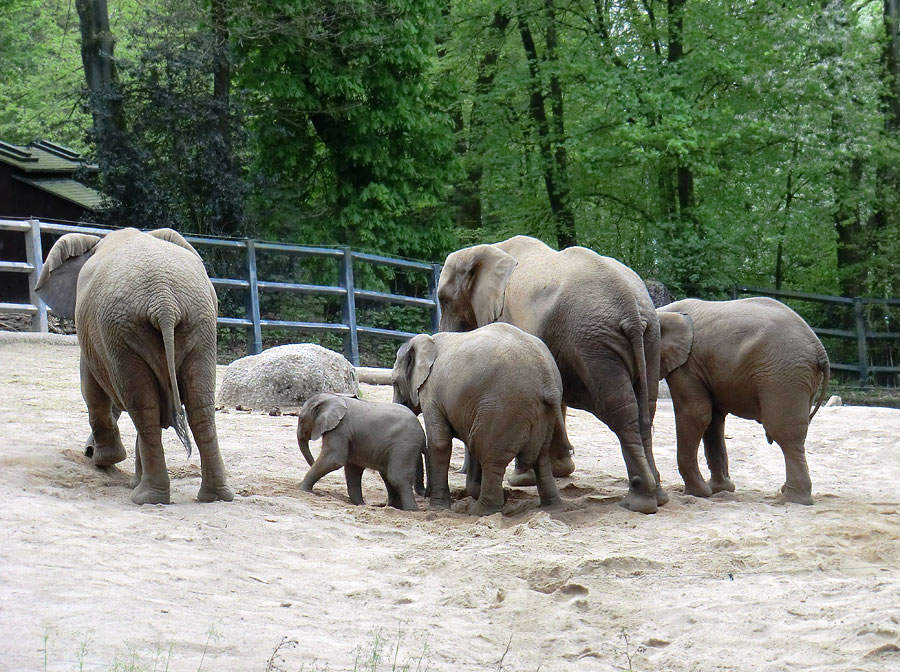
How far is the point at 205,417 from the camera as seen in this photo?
717 cm

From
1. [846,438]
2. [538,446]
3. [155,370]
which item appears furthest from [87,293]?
[846,438]

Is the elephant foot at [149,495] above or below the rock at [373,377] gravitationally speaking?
above

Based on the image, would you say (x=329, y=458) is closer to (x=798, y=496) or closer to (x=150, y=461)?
(x=150, y=461)

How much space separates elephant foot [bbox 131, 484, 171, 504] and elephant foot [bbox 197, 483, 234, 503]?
24cm

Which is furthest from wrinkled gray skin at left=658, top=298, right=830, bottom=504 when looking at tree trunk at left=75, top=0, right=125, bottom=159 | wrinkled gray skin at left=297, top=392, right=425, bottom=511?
tree trunk at left=75, top=0, right=125, bottom=159

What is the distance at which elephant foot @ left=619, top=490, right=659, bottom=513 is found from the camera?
7734 mm

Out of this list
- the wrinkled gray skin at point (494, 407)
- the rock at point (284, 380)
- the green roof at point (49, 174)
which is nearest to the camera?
the wrinkled gray skin at point (494, 407)

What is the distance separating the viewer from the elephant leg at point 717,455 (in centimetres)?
879

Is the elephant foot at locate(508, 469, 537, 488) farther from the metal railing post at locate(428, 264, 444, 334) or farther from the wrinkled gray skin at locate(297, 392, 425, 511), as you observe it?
the metal railing post at locate(428, 264, 444, 334)

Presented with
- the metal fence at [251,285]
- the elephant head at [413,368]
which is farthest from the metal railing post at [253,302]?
the elephant head at [413,368]

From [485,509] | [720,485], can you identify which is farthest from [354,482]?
[720,485]

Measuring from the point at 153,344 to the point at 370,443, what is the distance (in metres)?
1.91

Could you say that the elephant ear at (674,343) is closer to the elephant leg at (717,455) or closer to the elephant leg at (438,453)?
the elephant leg at (717,455)

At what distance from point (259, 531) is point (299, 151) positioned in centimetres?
1747
